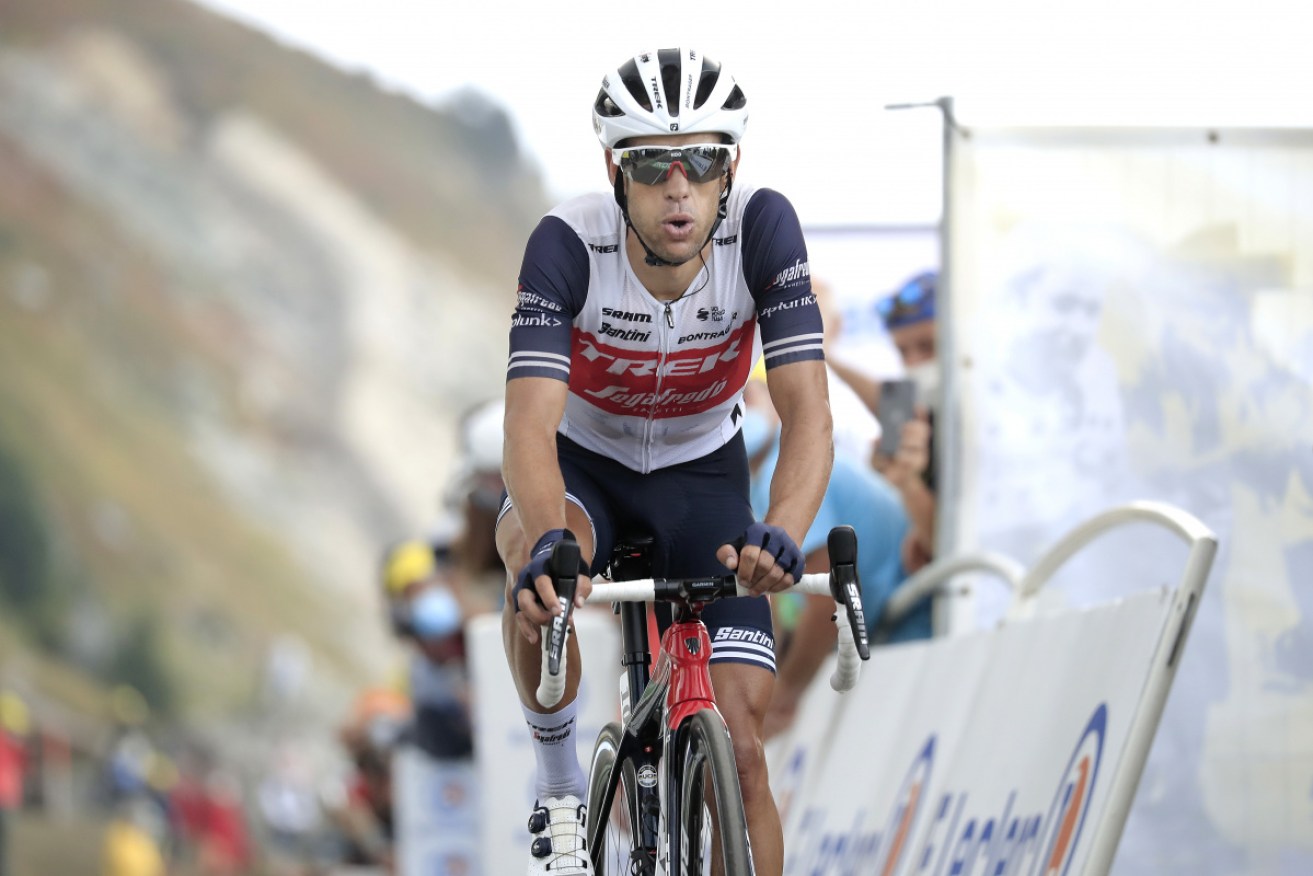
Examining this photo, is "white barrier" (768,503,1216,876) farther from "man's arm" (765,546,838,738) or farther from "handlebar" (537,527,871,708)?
"handlebar" (537,527,871,708)

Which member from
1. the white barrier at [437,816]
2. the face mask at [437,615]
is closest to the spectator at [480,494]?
the face mask at [437,615]

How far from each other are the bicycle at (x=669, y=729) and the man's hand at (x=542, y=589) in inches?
1.1

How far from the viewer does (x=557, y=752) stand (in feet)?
17.2

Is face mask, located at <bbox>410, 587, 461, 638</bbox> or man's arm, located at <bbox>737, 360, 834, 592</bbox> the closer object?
man's arm, located at <bbox>737, 360, 834, 592</bbox>

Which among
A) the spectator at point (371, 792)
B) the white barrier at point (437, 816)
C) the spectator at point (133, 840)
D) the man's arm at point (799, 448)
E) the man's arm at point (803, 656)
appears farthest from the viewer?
the spectator at point (133, 840)

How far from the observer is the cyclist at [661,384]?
4.67 meters

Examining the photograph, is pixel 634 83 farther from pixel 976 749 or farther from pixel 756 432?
pixel 756 432

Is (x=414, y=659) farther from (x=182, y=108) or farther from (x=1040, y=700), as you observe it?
(x=182, y=108)

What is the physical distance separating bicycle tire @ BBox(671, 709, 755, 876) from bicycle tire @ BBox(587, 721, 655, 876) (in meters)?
0.38

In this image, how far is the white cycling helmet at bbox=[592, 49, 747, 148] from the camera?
185 inches

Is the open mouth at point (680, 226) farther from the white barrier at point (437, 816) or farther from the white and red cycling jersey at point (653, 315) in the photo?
the white barrier at point (437, 816)

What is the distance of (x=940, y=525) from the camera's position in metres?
7.22

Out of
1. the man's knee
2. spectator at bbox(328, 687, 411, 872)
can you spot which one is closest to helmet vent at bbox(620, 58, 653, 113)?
the man's knee

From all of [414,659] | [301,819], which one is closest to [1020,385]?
[414,659]
